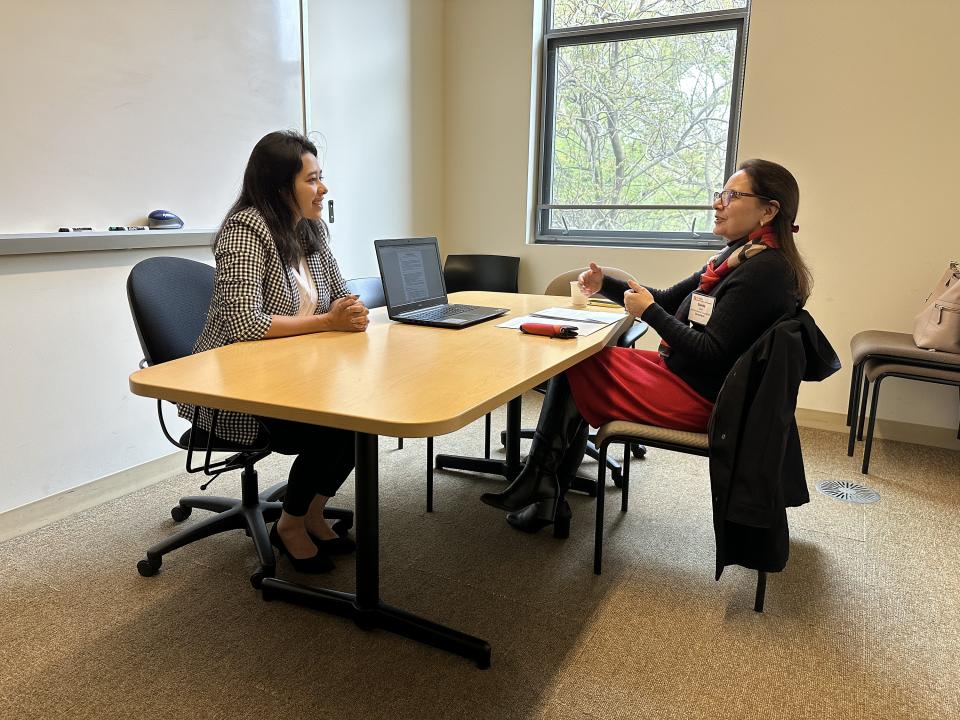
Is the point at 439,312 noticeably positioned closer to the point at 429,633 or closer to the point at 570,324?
the point at 570,324

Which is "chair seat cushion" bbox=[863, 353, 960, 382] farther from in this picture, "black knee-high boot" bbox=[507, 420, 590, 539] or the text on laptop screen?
the text on laptop screen

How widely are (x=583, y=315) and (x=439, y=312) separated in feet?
1.57

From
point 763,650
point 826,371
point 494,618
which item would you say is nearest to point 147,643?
point 494,618

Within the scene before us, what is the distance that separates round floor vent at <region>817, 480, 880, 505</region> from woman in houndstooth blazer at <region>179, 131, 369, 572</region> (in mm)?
1884

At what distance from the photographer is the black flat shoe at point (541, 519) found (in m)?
2.25

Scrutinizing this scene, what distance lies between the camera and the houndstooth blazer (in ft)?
5.96

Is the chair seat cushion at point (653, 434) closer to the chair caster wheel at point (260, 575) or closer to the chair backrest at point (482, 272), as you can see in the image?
the chair caster wheel at point (260, 575)

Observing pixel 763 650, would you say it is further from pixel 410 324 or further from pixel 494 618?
pixel 410 324

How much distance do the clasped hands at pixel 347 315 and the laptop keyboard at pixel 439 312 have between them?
0.22m

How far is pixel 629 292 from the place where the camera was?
6.54ft

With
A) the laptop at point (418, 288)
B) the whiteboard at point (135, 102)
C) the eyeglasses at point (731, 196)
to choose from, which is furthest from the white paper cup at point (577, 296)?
the whiteboard at point (135, 102)

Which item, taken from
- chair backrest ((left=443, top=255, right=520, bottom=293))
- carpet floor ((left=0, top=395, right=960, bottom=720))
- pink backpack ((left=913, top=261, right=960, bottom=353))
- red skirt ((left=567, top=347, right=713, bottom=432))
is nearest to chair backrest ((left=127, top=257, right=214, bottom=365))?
carpet floor ((left=0, top=395, right=960, bottom=720))

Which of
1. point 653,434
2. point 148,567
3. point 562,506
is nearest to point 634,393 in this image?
point 653,434

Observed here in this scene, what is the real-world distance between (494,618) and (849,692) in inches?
Result: 33.0
